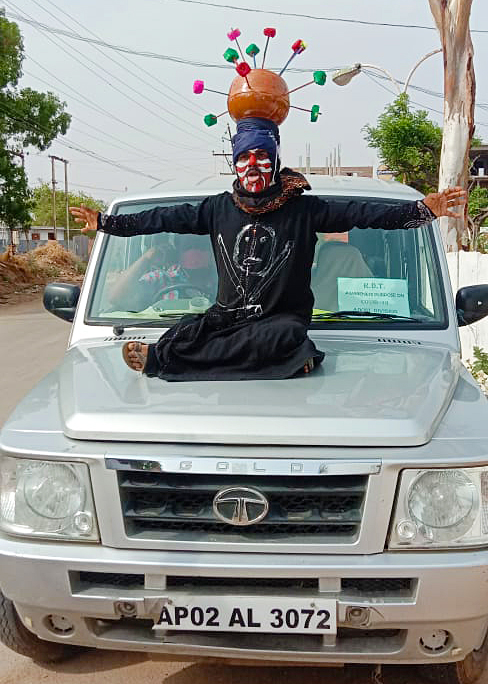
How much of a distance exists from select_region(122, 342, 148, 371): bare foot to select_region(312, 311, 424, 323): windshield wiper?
39.4 inches

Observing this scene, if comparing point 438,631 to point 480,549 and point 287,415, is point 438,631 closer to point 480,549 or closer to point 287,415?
point 480,549

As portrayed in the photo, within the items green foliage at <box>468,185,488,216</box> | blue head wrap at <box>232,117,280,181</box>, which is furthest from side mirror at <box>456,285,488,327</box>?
green foliage at <box>468,185,488,216</box>

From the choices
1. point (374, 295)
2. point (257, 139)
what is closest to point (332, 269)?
point (374, 295)

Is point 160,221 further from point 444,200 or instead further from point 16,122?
point 16,122

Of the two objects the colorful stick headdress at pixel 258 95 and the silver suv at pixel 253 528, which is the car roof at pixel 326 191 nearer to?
the colorful stick headdress at pixel 258 95

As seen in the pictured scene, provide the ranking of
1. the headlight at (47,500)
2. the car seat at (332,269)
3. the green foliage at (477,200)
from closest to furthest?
the headlight at (47,500) → the car seat at (332,269) → the green foliage at (477,200)

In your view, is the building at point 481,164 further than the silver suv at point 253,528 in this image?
Yes

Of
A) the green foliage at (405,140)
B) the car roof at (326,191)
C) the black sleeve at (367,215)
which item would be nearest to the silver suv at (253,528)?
the black sleeve at (367,215)

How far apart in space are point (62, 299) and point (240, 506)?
2.00m

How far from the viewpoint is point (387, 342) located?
3.55 meters

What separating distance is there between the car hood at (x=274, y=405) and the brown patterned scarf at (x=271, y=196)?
2.40ft

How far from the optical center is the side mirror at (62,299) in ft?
13.1

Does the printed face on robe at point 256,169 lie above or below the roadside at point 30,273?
above

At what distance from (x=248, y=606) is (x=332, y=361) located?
1.19m
